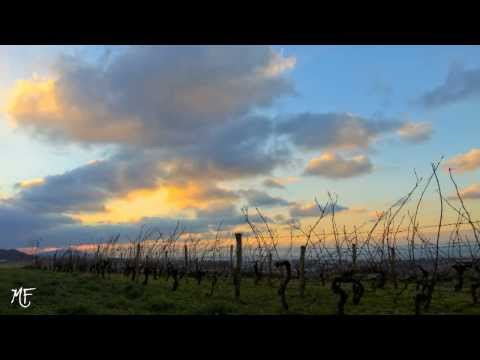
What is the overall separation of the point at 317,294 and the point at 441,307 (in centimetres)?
253
